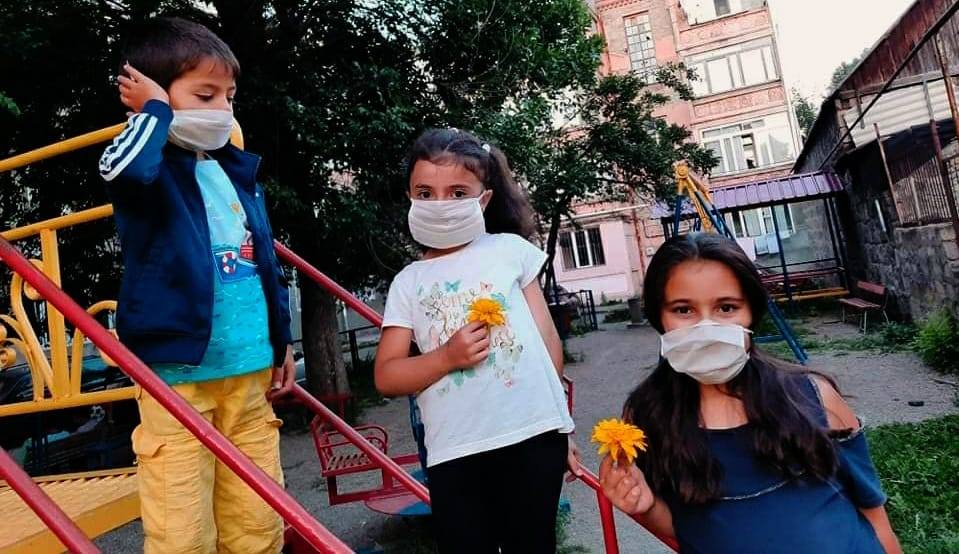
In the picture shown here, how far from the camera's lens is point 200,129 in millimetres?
1517

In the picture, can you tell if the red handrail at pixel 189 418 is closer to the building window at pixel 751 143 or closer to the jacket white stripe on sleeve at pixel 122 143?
the jacket white stripe on sleeve at pixel 122 143

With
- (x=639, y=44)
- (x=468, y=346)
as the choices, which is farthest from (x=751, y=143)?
(x=468, y=346)

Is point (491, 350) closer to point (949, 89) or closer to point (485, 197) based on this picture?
point (485, 197)

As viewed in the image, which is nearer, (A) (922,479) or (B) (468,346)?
(B) (468,346)

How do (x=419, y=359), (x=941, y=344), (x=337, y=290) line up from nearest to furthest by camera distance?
(x=419, y=359), (x=337, y=290), (x=941, y=344)

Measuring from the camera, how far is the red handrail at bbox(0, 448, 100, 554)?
115 centimetres

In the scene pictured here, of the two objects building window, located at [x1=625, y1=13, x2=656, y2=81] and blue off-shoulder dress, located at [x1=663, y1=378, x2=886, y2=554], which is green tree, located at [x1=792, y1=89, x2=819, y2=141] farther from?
blue off-shoulder dress, located at [x1=663, y1=378, x2=886, y2=554]

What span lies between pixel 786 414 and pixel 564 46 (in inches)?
291

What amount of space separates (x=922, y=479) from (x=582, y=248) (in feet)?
62.4

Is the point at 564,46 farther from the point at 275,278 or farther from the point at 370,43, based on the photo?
the point at 275,278

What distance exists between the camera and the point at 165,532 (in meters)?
1.34

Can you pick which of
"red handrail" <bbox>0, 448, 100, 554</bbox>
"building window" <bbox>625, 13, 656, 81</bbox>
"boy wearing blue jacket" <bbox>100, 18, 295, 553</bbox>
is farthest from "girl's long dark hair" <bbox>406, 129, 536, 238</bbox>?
"building window" <bbox>625, 13, 656, 81</bbox>

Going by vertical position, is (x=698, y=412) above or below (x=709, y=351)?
below

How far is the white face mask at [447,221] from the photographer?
149 cm
